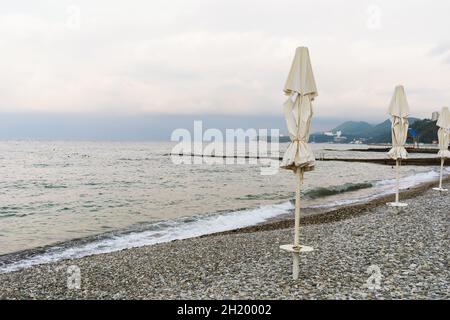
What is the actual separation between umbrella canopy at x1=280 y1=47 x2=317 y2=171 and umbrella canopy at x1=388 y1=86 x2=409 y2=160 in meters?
8.29

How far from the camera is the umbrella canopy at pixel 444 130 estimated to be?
18703 millimetres

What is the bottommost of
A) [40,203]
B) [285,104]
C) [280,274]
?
[40,203]

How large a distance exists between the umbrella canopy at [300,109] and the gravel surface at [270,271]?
2480mm

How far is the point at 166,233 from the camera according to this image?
1742cm

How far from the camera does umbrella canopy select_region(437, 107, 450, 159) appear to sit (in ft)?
61.4

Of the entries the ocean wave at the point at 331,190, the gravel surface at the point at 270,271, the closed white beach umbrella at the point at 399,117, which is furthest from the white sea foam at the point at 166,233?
the closed white beach umbrella at the point at 399,117

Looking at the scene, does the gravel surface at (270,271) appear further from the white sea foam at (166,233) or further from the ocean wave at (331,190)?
the ocean wave at (331,190)

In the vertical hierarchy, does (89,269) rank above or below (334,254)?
below

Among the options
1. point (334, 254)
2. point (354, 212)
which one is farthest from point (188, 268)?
point (354, 212)

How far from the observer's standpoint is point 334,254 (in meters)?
9.15

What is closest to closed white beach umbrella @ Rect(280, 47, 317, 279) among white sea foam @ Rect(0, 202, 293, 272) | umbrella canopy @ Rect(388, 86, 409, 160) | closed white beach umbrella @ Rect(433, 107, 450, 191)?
umbrella canopy @ Rect(388, 86, 409, 160)

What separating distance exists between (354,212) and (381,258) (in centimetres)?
1190
